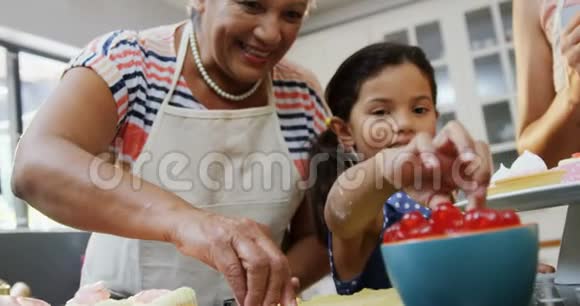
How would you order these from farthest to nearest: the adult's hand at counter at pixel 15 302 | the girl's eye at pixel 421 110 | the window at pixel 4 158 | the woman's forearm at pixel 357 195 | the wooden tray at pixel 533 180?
the window at pixel 4 158
the girl's eye at pixel 421 110
the wooden tray at pixel 533 180
the woman's forearm at pixel 357 195
the adult's hand at counter at pixel 15 302

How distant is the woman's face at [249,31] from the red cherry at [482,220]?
1.99 ft

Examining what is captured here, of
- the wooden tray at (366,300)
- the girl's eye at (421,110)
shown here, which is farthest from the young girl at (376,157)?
the wooden tray at (366,300)

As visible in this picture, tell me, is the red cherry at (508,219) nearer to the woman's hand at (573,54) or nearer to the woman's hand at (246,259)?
the woman's hand at (246,259)

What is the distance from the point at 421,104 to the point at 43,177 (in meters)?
0.63

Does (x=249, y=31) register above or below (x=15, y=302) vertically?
above

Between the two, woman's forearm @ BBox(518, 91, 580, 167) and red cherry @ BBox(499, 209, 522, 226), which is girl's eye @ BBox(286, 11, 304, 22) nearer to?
woman's forearm @ BBox(518, 91, 580, 167)

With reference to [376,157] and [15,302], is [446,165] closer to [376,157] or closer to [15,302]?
[376,157]

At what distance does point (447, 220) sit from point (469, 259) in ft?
0.10

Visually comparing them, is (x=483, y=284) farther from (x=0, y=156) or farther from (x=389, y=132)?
(x=0, y=156)

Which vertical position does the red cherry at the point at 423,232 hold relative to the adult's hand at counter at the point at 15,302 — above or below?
above

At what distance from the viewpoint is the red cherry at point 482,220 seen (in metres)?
0.32

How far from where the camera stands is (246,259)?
46 centimetres

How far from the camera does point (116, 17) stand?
2.62 m

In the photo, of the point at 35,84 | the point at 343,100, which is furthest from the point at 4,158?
the point at 343,100
